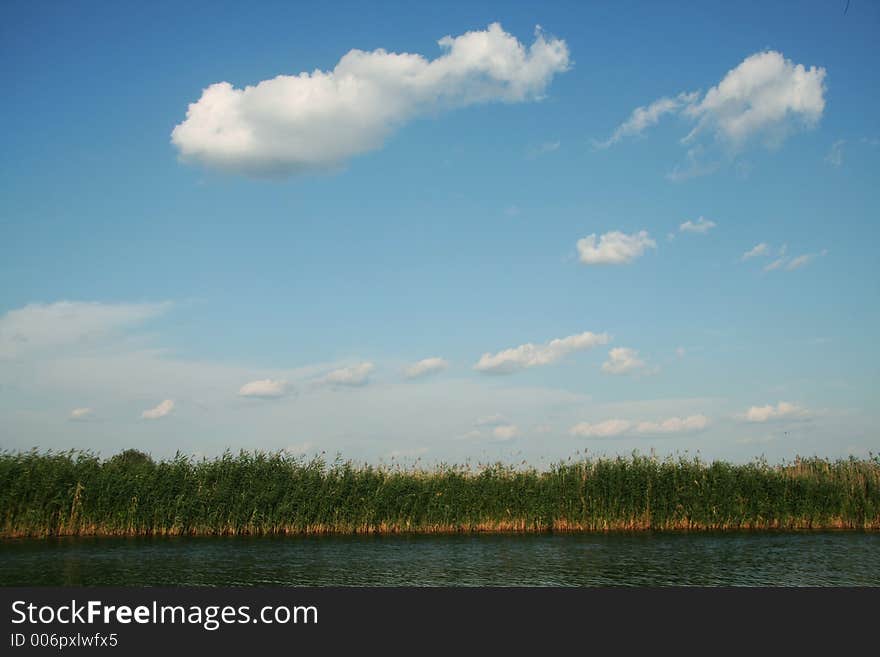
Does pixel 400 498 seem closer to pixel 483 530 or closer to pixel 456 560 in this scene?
pixel 483 530

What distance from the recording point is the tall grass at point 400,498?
32750 millimetres

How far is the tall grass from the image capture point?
3275cm

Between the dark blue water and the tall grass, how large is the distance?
1.67m

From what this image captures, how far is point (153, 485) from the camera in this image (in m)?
33.7

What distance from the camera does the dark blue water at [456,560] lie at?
21.3m

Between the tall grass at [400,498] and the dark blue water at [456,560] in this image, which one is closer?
the dark blue water at [456,560]

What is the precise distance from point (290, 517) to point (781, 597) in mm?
23325

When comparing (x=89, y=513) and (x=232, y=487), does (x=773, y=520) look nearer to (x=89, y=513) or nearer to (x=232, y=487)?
(x=232, y=487)

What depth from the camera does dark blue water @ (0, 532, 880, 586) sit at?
838 inches

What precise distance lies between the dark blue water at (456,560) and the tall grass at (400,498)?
167 centimetres

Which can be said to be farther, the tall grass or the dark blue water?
the tall grass

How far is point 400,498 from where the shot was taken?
35062 mm

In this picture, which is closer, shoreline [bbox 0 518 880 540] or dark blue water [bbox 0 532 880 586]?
dark blue water [bbox 0 532 880 586]

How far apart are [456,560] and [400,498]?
9999 millimetres
